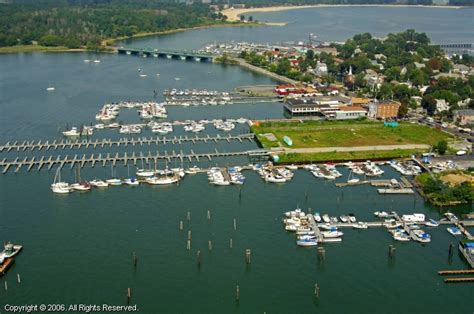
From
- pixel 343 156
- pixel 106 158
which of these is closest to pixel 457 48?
pixel 343 156

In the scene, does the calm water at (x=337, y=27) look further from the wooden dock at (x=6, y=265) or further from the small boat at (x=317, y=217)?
the wooden dock at (x=6, y=265)

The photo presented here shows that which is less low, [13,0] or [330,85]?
[13,0]

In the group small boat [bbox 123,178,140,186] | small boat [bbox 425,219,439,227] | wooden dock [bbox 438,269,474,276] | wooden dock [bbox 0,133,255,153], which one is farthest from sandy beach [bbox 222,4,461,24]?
wooden dock [bbox 438,269,474,276]

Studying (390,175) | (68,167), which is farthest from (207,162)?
(390,175)

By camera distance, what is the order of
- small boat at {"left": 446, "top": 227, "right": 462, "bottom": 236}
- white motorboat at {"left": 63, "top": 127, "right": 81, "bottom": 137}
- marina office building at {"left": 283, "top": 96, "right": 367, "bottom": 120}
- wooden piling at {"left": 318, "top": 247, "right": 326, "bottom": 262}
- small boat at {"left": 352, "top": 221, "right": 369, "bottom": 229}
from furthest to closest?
marina office building at {"left": 283, "top": 96, "right": 367, "bottom": 120}
white motorboat at {"left": 63, "top": 127, "right": 81, "bottom": 137}
small boat at {"left": 352, "top": 221, "right": 369, "bottom": 229}
small boat at {"left": 446, "top": 227, "right": 462, "bottom": 236}
wooden piling at {"left": 318, "top": 247, "right": 326, "bottom": 262}

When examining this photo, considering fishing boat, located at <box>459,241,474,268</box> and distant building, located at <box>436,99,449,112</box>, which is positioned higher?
distant building, located at <box>436,99,449,112</box>

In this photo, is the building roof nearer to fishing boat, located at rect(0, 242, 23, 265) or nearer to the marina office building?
the marina office building

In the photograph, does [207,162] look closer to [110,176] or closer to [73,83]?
[110,176]
